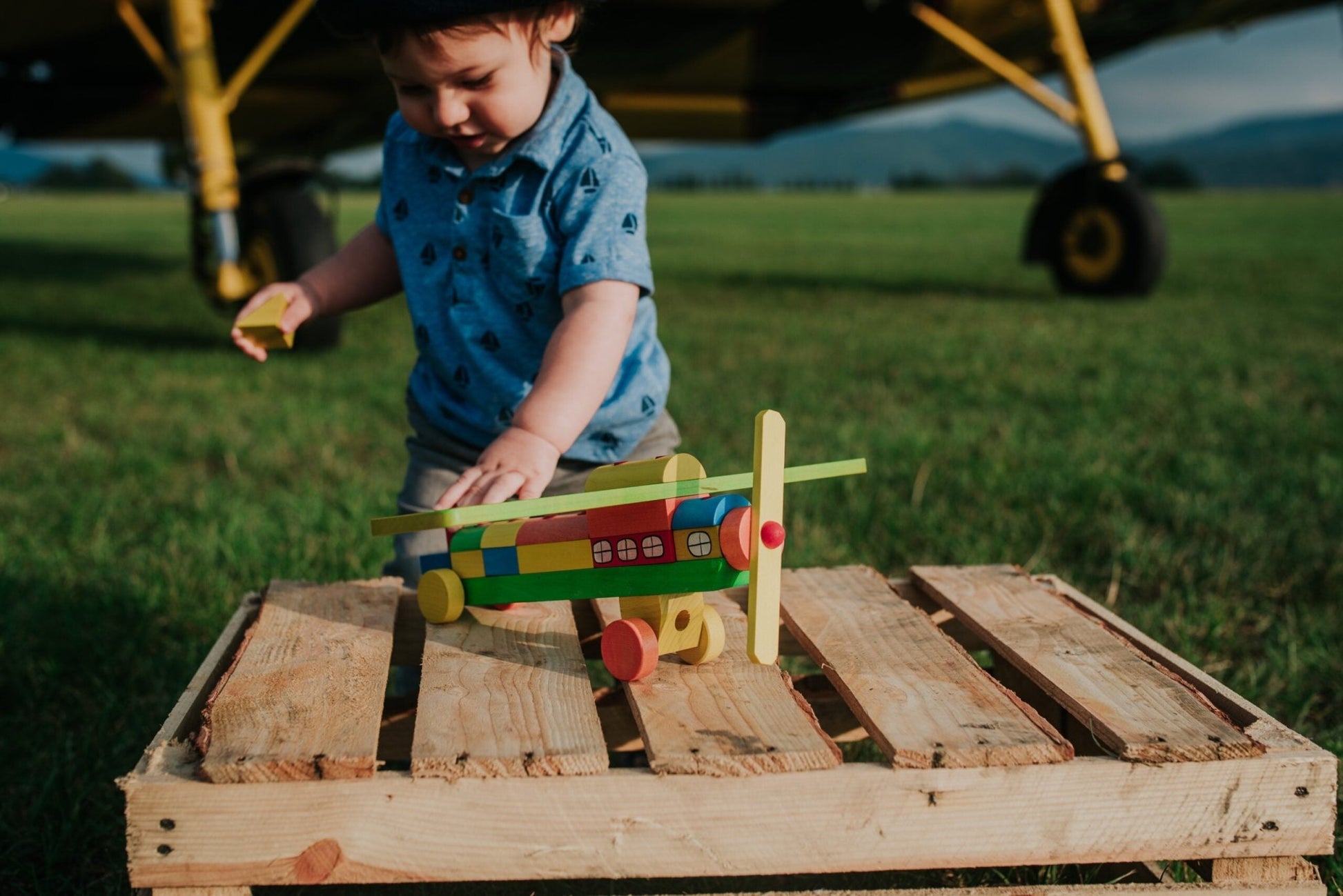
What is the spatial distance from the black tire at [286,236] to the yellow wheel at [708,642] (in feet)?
12.4

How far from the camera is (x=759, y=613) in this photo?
1263 millimetres

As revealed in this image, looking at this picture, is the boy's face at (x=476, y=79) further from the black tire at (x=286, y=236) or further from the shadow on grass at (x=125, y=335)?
the shadow on grass at (x=125, y=335)

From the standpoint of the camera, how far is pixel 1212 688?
1.43 meters

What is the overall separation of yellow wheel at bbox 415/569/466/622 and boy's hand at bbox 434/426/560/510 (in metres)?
0.18

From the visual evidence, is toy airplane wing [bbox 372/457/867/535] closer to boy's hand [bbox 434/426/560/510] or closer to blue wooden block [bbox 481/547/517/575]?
boy's hand [bbox 434/426/560/510]

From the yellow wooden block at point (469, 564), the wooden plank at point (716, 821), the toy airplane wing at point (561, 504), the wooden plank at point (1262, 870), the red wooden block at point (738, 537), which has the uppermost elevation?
the toy airplane wing at point (561, 504)

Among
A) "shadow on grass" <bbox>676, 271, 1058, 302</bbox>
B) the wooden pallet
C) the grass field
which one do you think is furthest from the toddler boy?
"shadow on grass" <bbox>676, 271, 1058, 302</bbox>

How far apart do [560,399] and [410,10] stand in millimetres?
523

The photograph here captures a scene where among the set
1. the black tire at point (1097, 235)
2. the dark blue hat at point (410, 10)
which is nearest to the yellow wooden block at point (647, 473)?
the dark blue hat at point (410, 10)

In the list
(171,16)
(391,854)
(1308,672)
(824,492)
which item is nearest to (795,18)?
(171,16)

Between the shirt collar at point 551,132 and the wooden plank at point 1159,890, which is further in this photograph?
the shirt collar at point 551,132

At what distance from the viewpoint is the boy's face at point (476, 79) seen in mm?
1576

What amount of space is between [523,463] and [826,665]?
1.47 ft

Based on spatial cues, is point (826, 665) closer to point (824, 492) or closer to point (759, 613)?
point (759, 613)
